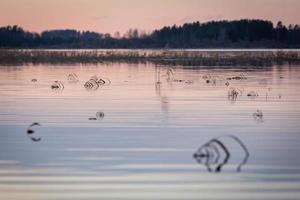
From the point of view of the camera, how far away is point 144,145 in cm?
1587

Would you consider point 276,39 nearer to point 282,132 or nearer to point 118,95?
point 118,95

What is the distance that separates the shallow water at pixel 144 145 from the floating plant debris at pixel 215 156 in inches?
4.9

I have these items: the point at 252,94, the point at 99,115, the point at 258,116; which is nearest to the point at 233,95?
the point at 252,94

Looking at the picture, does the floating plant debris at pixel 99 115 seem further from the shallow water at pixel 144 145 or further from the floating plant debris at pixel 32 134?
the floating plant debris at pixel 32 134

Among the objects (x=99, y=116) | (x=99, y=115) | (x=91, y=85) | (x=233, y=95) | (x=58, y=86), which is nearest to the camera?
(x=99, y=116)

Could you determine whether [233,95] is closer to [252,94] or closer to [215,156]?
[252,94]

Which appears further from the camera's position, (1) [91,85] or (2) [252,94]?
(1) [91,85]

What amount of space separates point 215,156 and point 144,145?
2239 mm

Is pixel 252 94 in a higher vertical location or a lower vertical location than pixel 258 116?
lower

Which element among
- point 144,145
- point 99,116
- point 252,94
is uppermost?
point 144,145

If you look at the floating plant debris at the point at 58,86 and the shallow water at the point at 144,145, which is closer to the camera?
the shallow water at the point at 144,145

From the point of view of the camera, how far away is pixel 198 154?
47.5 feet

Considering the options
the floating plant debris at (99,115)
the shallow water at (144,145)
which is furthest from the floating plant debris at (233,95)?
the floating plant debris at (99,115)

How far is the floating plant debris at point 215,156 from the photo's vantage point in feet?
43.3
